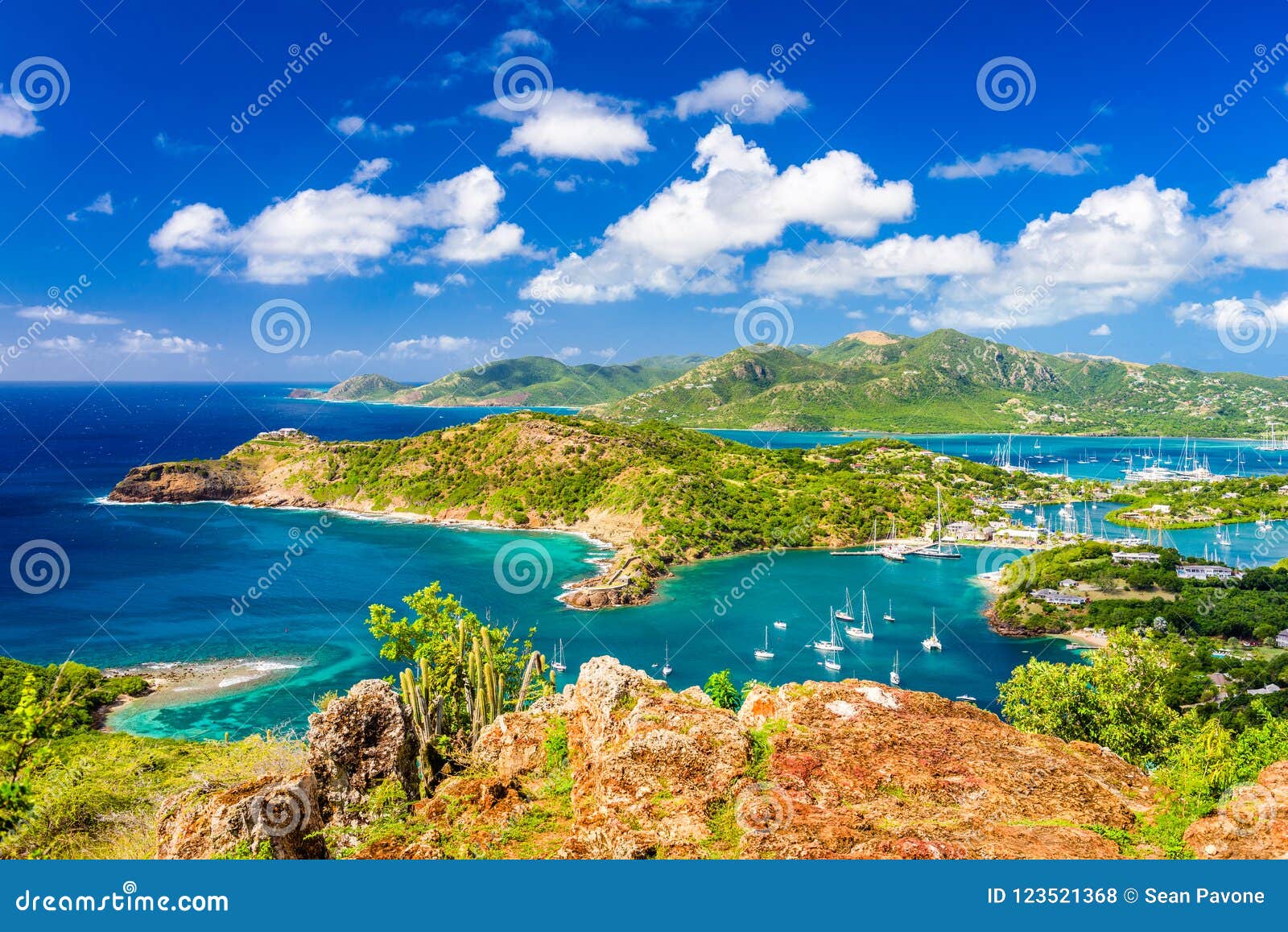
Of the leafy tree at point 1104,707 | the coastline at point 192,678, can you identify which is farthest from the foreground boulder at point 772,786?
the coastline at point 192,678

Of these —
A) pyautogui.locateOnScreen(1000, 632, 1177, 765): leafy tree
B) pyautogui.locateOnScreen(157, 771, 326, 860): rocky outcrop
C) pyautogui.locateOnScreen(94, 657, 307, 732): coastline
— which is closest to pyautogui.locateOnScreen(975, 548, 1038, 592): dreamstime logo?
pyautogui.locateOnScreen(1000, 632, 1177, 765): leafy tree

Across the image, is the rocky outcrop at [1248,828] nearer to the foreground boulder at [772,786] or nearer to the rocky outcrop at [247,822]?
the foreground boulder at [772,786]

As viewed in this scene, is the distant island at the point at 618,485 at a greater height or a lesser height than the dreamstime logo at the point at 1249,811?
greater

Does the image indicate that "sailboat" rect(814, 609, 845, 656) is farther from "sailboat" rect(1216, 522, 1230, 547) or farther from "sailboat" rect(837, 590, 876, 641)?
"sailboat" rect(1216, 522, 1230, 547)

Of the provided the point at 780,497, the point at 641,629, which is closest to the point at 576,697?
the point at 641,629

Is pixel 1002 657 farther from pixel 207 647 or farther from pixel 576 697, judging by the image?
pixel 207 647
